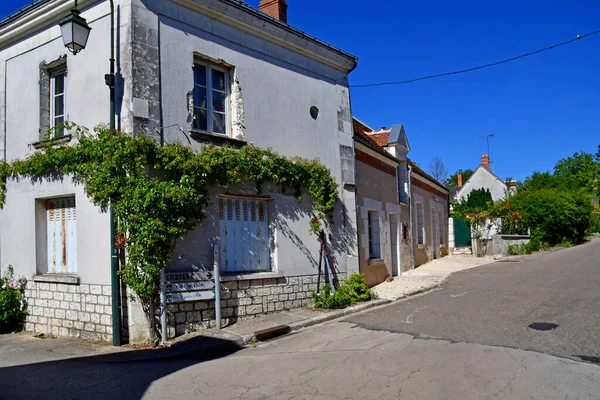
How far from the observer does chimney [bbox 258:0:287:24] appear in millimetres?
12422

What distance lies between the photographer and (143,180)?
757 cm

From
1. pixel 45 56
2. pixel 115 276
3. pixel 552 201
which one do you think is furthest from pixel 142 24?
pixel 552 201

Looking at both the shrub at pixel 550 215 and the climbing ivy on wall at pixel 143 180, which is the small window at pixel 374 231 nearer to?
the climbing ivy on wall at pixel 143 180

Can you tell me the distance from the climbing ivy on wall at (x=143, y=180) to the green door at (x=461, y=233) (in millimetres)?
21398

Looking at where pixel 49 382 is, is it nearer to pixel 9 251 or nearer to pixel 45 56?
pixel 9 251

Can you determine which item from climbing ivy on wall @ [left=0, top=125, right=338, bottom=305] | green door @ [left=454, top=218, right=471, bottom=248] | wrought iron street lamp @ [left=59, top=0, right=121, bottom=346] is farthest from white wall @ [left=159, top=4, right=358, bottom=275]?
green door @ [left=454, top=218, right=471, bottom=248]

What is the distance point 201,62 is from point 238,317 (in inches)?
183

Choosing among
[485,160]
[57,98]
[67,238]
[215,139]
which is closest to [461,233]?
[485,160]

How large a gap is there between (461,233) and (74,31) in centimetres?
2438

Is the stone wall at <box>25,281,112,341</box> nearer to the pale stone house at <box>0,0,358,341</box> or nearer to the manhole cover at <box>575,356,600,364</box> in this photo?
the pale stone house at <box>0,0,358,341</box>

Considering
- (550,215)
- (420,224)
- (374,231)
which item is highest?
(550,215)

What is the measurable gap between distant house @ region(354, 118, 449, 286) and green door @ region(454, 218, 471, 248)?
5971 mm

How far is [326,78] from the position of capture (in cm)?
1160

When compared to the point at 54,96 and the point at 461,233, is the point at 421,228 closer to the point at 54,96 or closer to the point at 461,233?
the point at 461,233
